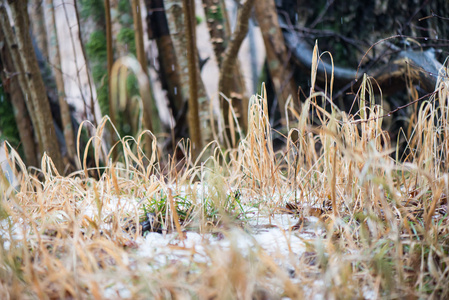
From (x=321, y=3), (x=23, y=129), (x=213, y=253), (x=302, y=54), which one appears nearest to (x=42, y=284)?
(x=213, y=253)

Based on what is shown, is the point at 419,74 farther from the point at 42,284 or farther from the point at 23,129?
the point at 23,129

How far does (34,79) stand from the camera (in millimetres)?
1990

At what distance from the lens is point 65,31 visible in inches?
118

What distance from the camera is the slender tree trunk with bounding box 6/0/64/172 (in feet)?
6.47

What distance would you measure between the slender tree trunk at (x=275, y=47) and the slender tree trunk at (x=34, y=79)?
1614mm

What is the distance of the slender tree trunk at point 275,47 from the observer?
103 inches

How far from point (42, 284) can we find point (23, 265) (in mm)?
132

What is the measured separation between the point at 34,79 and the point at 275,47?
1729 millimetres

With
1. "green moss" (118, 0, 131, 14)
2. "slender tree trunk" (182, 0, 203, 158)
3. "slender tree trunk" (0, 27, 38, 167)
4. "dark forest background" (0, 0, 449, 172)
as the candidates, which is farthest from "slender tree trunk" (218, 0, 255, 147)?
"slender tree trunk" (0, 27, 38, 167)

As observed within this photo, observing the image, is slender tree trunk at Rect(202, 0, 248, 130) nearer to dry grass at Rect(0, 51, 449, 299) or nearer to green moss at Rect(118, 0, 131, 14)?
green moss at Rect(118, 0, 131, 14)

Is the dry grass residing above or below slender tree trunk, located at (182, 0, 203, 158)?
below

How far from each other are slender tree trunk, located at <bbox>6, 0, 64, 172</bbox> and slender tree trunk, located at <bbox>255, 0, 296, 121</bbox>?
1.61 m

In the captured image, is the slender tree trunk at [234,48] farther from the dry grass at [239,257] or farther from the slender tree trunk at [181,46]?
the dry grass at [239,257]

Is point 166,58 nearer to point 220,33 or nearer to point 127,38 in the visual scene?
point 127,38
